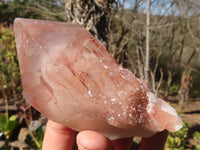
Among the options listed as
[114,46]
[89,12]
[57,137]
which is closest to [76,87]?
[57,137]

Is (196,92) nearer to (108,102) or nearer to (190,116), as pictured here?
(190,116)

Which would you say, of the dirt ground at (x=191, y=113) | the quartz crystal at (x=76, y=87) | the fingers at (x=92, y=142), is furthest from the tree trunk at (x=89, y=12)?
the dirt ground at (x=191, y=113)

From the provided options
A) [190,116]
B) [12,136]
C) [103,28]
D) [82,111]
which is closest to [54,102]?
[82,111]

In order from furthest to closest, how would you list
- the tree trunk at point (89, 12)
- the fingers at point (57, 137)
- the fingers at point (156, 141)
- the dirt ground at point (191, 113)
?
the dirt ground at point (191, 113) < the tree trunk at point (89, 12) < the fingers at point (156, 141) < the fingers at point (57, 137)

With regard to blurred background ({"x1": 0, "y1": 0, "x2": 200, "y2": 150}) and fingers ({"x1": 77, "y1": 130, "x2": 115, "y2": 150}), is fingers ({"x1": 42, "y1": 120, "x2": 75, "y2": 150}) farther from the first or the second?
blurred background ({"x1": 0, "y1": 0, "x2": 200, "y2": 150})

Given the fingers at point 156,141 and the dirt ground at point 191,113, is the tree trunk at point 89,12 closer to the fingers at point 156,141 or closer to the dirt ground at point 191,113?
the fingers at point 156,141

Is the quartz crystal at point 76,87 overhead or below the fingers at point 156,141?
overhead

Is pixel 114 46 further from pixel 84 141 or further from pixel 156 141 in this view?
pixel 84 141

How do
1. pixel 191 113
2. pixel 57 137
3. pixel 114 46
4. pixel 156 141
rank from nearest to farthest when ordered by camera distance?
pixel 57 137 → pixel 156 141 → pixel 114 46 → pixel 191 113
